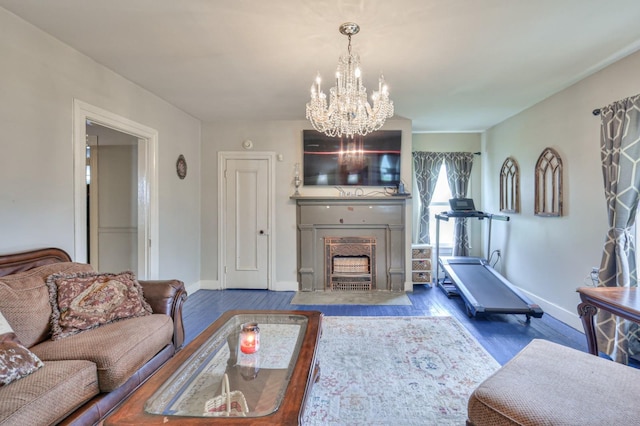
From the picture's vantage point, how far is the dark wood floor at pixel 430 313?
9.13 ft

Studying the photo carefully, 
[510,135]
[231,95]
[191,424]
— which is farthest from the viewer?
[510,135]

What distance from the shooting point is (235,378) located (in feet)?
5.06

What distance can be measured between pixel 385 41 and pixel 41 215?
2.93 metres

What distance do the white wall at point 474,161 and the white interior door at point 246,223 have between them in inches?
106

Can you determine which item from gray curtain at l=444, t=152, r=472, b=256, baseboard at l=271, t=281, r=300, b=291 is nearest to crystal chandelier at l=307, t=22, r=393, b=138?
baseboard at l=271, t=281, r=300, b=291

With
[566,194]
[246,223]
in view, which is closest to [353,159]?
[246,223]

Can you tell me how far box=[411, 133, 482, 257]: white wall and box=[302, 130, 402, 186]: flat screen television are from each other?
1.24 metres

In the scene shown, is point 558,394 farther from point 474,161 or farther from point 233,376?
point 474,161

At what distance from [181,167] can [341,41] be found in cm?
280

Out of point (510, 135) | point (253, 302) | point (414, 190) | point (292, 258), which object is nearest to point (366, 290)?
point (292, 258)

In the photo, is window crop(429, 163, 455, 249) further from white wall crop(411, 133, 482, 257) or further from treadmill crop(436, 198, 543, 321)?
treadmill crop(436, 198, 543, 321)

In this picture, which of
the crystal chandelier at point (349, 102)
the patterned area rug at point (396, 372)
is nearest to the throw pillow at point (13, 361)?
the patterned area rug at point (396, 372)

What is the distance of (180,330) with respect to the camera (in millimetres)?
2283

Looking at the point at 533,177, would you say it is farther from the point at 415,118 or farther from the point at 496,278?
the point at 415,118
